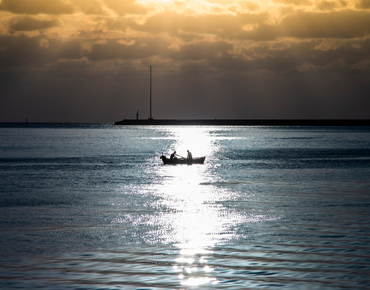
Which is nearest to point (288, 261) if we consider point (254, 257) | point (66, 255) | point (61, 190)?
Answer: point (254, 257)

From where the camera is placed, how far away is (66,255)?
13.9 m

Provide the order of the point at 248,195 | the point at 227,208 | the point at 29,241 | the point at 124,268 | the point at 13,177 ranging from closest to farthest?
1. the point at 124,268
2. the point at 29,241
3. the point at 227,208
4. the point at 248,195
5. the point at 13,177

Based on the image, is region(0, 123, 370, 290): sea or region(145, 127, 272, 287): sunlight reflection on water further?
region(145, 127, 272, 287): sunlight reflection on water

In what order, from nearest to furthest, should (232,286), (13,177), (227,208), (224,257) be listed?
(232,286) < (224,257) < (227,208) < (13,177)

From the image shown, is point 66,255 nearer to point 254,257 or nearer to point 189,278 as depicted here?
point 189,278

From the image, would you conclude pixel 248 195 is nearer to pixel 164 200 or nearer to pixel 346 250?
pixel 164 200

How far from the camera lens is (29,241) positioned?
51.3 ft

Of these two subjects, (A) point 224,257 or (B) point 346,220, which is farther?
(B) point 346,220

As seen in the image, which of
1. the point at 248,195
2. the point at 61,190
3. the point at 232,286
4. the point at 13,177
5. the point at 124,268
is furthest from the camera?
the point at 13,177

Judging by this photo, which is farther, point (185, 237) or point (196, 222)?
point (196, 222)

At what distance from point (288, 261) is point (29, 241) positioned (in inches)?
337

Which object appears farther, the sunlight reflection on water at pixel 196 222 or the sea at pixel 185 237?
the sunlight reflection on water at pixel 196 222

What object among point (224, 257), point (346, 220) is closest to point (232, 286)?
point (224, 257)

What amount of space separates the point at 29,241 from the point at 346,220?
1230cm
